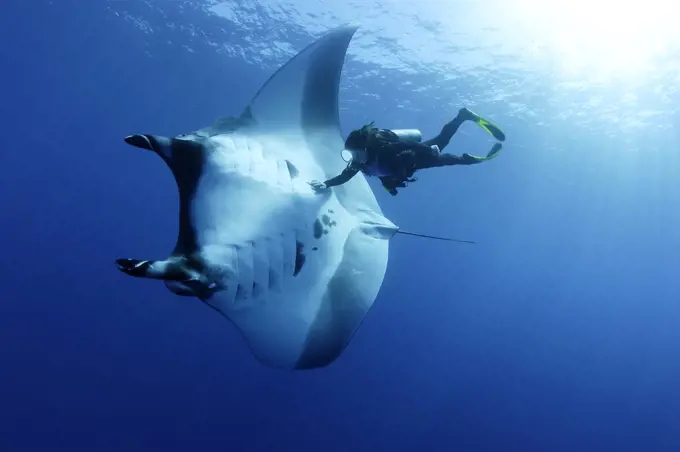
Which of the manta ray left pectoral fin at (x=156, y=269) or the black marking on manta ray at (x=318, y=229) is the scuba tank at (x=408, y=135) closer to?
the black marking on manta ray at (x=318, y=229)

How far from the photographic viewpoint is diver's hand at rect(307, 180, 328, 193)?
3352 mm

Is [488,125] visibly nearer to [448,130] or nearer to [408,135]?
[448,130]

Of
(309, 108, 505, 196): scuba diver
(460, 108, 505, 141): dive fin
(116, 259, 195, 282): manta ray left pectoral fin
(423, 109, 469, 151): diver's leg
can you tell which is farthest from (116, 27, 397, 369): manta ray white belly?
(460, 108, 505, 141): dive fin

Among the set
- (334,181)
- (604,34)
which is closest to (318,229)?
(334,181)

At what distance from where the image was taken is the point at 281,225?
3021mm

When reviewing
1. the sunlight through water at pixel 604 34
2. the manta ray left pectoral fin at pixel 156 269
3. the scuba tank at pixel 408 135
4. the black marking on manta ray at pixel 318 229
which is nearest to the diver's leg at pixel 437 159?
the scuba tank at pixel 408 135

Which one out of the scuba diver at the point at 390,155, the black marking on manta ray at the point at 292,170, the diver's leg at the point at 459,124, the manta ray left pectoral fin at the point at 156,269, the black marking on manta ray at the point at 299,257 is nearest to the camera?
the manta ray left pectoral fin at the point at 156,269

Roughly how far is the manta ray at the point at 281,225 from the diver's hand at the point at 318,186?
0.04 metres

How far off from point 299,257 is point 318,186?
54cm

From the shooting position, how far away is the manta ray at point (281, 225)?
8.85ft

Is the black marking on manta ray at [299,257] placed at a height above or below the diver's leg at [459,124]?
below

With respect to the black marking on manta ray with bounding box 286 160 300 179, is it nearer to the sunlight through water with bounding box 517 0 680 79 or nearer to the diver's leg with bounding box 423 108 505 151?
the diver's leg with bounding box 423 108 505 151

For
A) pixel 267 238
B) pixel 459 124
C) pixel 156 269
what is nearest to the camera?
pixel 156 269

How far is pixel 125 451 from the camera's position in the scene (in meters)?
19.2
